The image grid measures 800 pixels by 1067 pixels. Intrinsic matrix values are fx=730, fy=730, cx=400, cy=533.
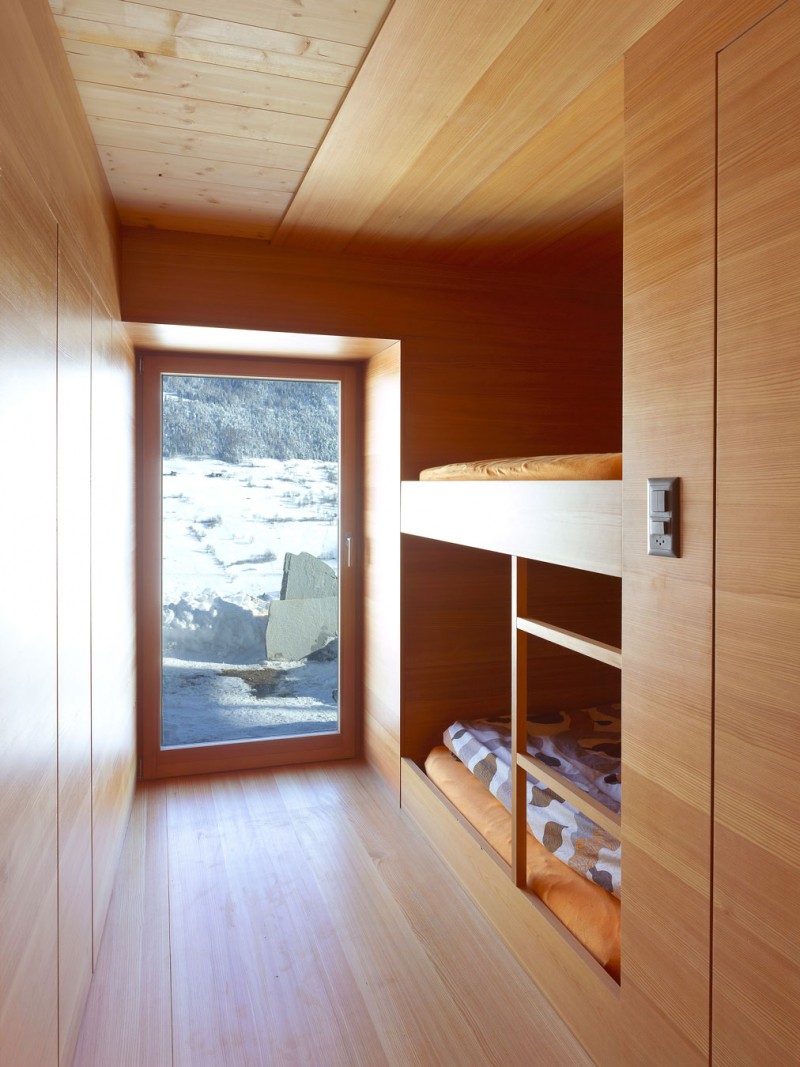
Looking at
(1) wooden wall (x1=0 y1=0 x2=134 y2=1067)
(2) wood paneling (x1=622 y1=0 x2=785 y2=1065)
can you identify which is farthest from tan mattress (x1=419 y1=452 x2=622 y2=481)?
(1) wooden wall (x1=0 y1=0 x2=134 y2=1067)

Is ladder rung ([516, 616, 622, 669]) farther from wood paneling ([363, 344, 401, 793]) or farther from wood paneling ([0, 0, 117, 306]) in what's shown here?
wood paneling ([0, 0, 117, 306])

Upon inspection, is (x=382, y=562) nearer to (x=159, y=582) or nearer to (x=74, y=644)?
(x=159, y=582)

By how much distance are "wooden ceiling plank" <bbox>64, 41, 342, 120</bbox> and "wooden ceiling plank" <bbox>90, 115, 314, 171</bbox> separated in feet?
0.58

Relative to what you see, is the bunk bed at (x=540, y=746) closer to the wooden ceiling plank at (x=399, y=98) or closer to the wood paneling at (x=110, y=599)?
the wooden ceiling plank at (x=399, y=98)

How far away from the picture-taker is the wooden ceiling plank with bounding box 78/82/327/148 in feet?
5.44

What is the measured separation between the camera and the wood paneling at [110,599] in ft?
6.15

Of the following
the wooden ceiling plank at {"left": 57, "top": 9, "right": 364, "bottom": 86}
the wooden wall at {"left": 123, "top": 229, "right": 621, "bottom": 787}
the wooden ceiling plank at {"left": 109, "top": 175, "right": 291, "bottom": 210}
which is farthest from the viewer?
the wooden wall at {"left": 123, "top": 229, "right": 621, "bottom": 787}

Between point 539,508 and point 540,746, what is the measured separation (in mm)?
1161

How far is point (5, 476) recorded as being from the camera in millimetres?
1016

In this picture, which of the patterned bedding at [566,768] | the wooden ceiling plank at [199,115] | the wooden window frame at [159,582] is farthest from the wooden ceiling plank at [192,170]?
the patterned bedding at [566,768]

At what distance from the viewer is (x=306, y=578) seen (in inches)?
125

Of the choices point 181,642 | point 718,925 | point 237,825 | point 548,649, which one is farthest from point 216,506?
point 718,925

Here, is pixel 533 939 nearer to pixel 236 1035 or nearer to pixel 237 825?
pixel 236 1035

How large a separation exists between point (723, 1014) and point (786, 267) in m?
1.11
